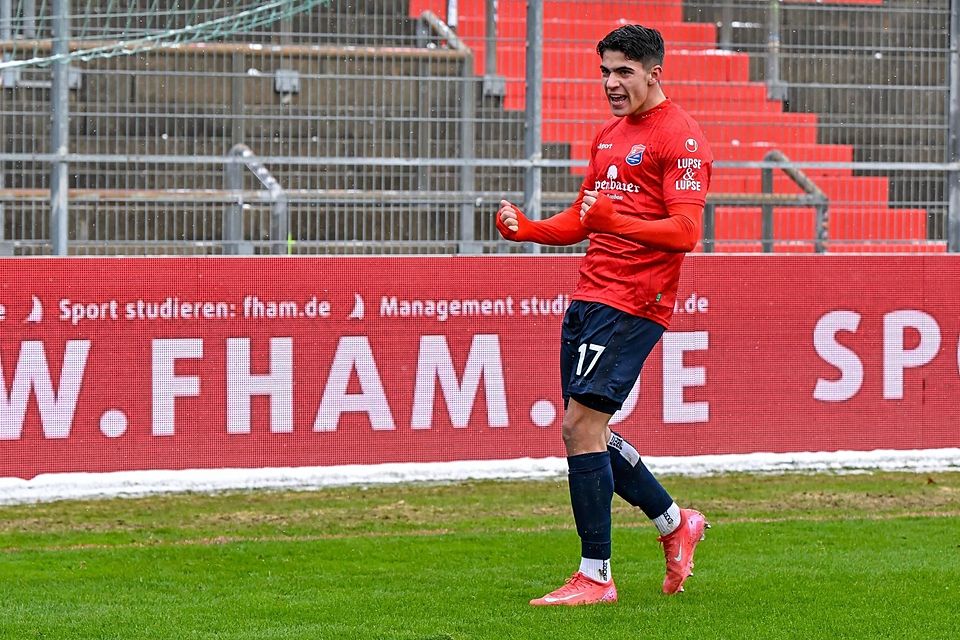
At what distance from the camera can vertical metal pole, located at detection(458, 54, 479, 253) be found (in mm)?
10086

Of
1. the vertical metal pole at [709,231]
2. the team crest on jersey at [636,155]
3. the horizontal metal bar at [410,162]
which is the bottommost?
the vertical metal pole at [709,231]

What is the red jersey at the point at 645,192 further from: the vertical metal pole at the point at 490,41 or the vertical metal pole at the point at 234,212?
the vertical metal pole at the point at 490,41

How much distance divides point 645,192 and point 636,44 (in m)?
0.50

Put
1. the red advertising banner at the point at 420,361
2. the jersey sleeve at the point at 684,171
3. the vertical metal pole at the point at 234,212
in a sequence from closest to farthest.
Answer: the jersey sleeve at the point at 684,171, the red advertising banner at the point at 420,361, the vertical metal pole at the point at 234,212

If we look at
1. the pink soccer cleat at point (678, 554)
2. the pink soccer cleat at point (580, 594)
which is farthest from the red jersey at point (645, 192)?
the pink soccer cleat at point (580, 594)

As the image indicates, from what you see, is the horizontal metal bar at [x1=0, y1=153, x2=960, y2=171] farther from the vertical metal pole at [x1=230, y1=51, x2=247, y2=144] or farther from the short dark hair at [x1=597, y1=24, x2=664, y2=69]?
the short dark hair at [x1=597, y1=24, x2=664, y2=69]

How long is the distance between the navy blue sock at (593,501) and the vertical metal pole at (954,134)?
18.6 feet

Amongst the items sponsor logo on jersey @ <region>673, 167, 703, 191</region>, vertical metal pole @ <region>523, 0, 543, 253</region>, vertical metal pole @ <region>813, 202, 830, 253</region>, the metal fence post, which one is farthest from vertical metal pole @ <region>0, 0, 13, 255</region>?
vertical metal pole @ <region>813, 202, 830, 253</region>

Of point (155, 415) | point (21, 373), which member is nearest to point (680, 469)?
point (155, 415)

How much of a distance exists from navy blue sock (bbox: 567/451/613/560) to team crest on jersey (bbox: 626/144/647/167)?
989mm

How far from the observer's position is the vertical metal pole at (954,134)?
35.0 ft

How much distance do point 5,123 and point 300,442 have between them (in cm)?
243

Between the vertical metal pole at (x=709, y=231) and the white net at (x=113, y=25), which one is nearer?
the white net at (x=113, y=25)

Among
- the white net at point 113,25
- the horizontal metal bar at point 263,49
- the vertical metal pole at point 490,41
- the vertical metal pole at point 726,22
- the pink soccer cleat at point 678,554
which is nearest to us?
the pink soccer cleat at point 678,554
